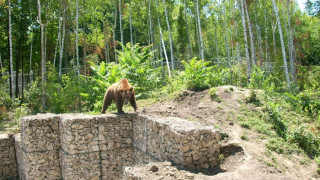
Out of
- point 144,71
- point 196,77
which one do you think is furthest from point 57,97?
point 196,77

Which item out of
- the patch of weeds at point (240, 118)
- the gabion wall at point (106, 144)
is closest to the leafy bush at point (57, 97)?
the gabion wall at point (106, 144)

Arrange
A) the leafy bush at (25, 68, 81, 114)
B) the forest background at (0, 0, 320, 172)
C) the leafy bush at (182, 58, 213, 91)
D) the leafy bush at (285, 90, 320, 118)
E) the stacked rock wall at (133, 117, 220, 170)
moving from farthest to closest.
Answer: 1. the leafy bush at (25, 68, 81, 114)
2. the leafy bush at (182, 58, 213, 91)
3. the forest background at (0, 0, 320, 172)
4. the leafy bush at (285, 90, 320, 118)
5. the stacked rock wall at (133, 117, 220, 170)

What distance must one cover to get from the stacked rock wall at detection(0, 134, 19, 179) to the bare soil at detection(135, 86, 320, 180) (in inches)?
264

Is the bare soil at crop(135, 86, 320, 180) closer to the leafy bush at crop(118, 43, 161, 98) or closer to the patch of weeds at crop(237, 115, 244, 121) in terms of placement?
the patch of weeds at crop(237, 115, 244, 121)

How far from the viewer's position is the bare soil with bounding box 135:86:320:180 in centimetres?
645

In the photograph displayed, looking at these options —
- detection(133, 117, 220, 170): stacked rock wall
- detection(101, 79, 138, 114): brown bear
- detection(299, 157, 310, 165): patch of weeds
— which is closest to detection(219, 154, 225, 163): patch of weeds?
detection(133, 117, 220, 170): stacked rock wall

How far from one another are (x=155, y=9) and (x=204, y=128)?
2051 cm

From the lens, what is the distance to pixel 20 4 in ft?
82.1

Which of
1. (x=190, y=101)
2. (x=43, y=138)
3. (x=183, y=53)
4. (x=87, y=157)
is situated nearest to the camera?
(x=87, y=157)

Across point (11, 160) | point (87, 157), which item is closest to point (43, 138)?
point (87, 157)

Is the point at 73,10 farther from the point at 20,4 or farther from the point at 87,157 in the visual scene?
the point at 87,157

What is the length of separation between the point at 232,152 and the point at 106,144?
12.8ft

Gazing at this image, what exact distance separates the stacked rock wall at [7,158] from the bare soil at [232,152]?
6.72 meters

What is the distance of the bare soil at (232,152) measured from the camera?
6.45 metres
